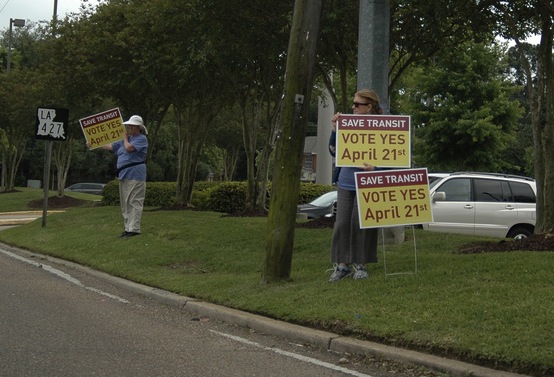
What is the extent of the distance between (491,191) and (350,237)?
7.89 metres

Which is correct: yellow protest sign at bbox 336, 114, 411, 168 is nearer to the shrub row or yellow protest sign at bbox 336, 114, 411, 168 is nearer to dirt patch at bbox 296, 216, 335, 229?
dirt patch at bbox 296, 216, 335, 229

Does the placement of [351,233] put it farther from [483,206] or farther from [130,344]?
[483,206]

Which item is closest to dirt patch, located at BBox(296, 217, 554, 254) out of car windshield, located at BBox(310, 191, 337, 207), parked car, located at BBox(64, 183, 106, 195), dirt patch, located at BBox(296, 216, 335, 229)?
dirt patch, located at BBox(296, 216, 335, 229)

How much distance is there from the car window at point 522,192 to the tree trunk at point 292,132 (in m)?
8.16

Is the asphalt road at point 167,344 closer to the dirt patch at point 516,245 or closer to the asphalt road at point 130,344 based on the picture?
the asphalt road at point 130,344

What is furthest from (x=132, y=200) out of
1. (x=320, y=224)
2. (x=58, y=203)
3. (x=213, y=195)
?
(x=58, y=203)

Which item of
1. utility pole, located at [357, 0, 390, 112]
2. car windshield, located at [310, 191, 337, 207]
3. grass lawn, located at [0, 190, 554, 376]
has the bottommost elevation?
grass lawn, located at [0, 190, 554, 376]

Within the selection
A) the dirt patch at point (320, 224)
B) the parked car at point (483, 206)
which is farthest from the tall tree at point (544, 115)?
the dirt patch at point (320, 224)

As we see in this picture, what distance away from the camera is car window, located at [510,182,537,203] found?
1567 cm

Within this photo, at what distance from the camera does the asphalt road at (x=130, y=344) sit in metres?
5.85

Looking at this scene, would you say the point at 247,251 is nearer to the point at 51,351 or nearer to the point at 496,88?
the point at 51,351

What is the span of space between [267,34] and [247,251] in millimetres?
6164

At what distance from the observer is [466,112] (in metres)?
27.2

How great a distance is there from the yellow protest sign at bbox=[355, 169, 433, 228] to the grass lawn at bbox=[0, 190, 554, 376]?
16.9 inches
